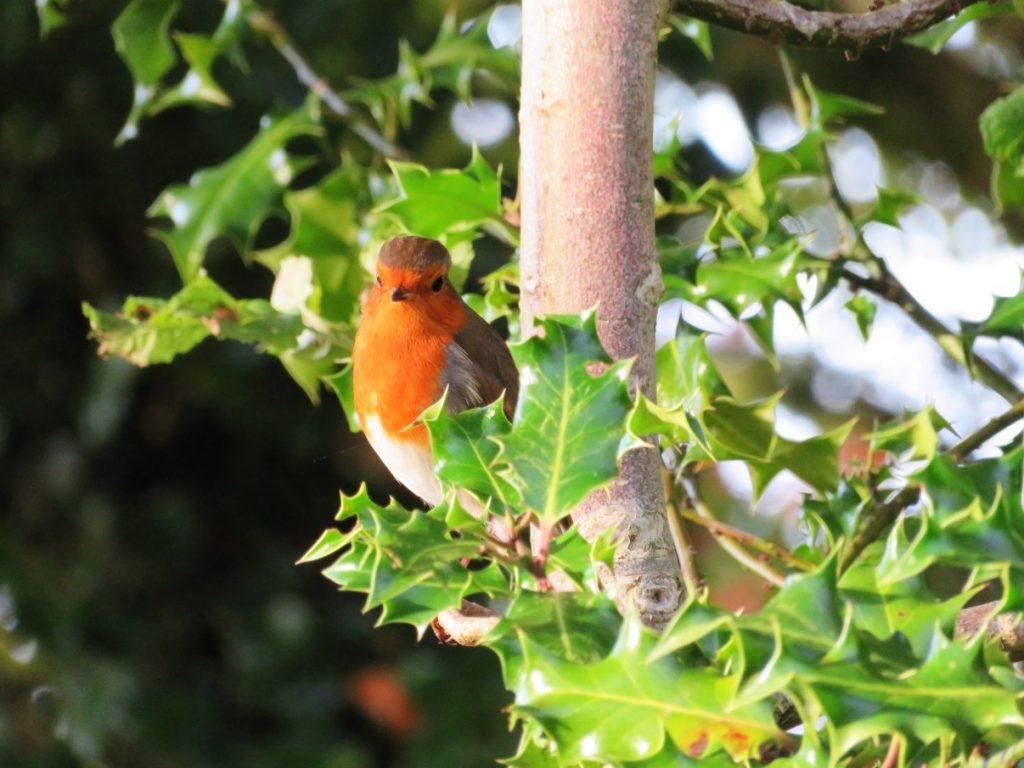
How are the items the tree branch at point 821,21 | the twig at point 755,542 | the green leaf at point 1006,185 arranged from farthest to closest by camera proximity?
1. the green leaf at point 1006,185
2. the twig at point 755,542
3. the tree branch at point 821,21

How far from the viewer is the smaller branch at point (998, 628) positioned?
1294mm

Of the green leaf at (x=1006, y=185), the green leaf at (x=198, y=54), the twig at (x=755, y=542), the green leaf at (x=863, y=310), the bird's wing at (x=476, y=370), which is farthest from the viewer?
the green leaf at (x=198, y=54)

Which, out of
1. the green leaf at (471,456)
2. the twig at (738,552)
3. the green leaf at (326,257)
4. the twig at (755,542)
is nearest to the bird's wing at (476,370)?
the green leaf at (326,257)

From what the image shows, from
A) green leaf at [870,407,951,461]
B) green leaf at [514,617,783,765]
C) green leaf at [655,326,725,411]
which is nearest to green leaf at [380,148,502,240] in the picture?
green leaf at [655,326,725,411]

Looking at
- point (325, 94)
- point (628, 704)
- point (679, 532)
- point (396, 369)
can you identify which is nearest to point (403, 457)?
point (396, 369)

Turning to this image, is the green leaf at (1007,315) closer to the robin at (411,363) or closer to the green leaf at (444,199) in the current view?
the green leaf at (444,199)

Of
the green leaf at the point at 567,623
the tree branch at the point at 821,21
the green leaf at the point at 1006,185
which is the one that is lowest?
the green leaf at the point at 1006,185

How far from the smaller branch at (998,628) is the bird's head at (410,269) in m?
1.22

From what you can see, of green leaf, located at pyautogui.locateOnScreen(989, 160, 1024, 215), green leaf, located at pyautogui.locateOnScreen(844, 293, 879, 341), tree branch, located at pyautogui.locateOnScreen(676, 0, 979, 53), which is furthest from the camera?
green leaf, located at pyautogui.locateOnScreen(844, 293, 879, 341)

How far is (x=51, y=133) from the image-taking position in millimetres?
4242

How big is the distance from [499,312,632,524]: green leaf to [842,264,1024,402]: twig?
0.94 meters

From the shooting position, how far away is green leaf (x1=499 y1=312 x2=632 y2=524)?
120cm

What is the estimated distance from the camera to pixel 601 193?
1.52 meters

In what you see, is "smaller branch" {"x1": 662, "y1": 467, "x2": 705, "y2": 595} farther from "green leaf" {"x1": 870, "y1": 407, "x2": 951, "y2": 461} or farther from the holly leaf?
the holly leaf
